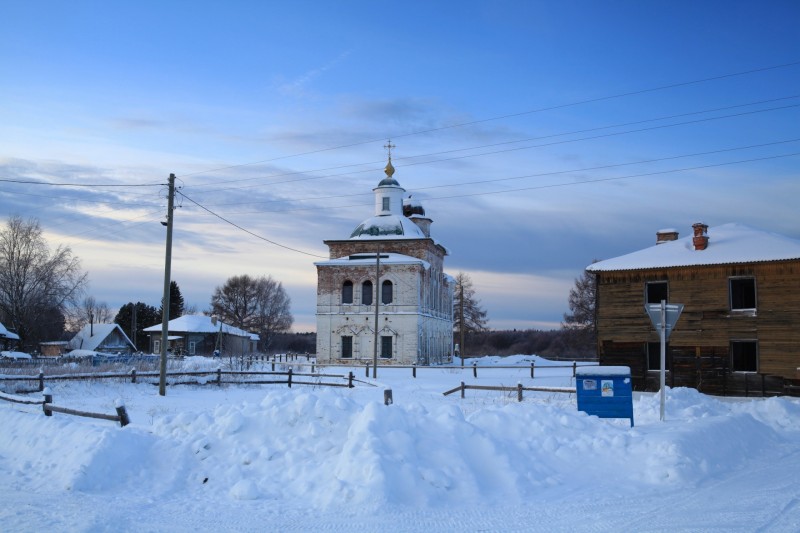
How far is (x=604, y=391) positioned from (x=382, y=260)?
119 ft

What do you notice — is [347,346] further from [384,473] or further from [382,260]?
[384,473]

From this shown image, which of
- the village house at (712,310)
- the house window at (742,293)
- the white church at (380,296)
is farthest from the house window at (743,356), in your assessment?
the white church at (380,296)

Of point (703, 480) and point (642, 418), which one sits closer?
point (703, 480)

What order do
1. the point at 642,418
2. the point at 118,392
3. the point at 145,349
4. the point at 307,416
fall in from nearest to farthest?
the point at 307,416
the point at 642,418
the point at 118,392
the point at 145,349

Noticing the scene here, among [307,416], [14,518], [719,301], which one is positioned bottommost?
[14,518]

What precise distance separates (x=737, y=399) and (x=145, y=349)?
78637mm

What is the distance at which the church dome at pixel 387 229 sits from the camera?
2115 inches

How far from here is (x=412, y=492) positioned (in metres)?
9.57

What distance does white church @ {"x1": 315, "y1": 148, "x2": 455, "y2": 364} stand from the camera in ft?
164

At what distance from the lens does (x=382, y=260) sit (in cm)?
5094

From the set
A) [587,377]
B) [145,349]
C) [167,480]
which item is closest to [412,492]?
[167,480]

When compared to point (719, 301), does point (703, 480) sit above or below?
below

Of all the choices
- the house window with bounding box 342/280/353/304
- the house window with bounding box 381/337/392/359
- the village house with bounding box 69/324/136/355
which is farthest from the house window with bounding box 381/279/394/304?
the village house with bounding box 69/324/136/355

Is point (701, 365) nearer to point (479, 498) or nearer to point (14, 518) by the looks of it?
point (479, 498)
